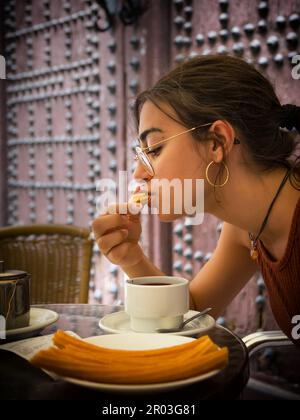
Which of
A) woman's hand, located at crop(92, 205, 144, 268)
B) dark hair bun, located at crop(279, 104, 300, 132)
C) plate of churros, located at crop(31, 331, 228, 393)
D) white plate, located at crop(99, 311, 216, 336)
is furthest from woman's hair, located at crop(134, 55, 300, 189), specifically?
plate of churros, located at crop(31, 331, 228, 393)

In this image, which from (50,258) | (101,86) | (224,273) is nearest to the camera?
(224,273)

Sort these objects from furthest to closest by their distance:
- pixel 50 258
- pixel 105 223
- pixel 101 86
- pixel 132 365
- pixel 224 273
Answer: pixel 101 86 → pixel 50 258 → pixel 224 273 → pixel 105 223 → pixel 132 365

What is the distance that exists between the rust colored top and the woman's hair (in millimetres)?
160

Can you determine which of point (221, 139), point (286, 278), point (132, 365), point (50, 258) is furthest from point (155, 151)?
point (50, 258)

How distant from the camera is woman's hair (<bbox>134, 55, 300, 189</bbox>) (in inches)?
47.3

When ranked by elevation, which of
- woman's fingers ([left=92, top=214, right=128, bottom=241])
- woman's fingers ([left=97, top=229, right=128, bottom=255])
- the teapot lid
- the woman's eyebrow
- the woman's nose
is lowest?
the teapot lid

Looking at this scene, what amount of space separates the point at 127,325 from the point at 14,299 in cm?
20

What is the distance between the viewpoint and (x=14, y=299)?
85cm

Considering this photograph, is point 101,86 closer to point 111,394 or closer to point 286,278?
point 286,278

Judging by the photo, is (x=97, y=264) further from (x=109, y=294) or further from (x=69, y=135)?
(x=69, y=135)

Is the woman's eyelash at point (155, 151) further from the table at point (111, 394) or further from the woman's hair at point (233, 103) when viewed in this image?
the table at point (111, 394)

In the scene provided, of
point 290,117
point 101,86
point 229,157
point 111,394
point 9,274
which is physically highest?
point 101,86

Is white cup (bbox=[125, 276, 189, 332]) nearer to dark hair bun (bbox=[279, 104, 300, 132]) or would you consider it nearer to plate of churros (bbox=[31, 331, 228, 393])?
plate of churros (bbox=[31, 331, 228, 393])

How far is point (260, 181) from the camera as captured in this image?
126 centimetres
